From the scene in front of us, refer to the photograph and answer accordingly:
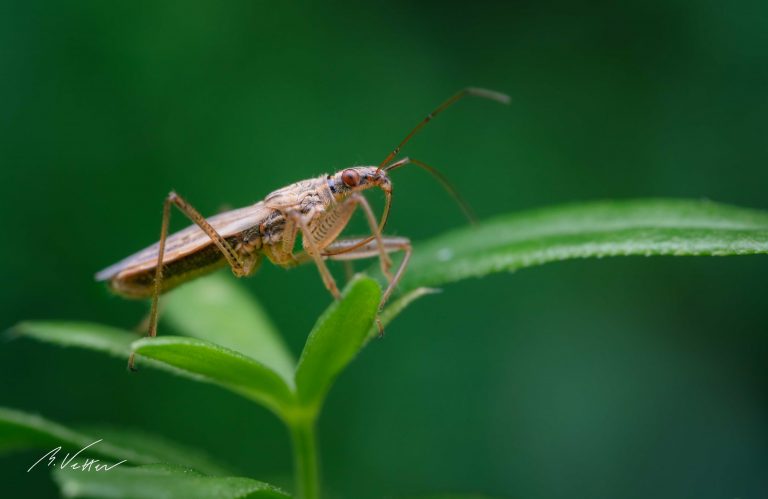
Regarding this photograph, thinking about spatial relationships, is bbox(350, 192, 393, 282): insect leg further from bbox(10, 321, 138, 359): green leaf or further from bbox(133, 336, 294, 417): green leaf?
bbox(10, 321, 138, 359): green leaf

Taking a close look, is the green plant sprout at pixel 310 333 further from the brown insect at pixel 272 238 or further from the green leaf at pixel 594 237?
the brown insect at pixel 272 238

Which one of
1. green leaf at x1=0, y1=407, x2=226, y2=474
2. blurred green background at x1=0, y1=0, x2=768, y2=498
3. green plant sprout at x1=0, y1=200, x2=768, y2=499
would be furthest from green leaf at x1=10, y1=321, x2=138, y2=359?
blurred green background at x1=0, y1=0, x2=768, y2=498

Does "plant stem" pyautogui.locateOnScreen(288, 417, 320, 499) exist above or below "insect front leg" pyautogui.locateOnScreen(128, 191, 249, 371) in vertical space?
below

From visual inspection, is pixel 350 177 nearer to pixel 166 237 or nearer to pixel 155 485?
pixel 166 237

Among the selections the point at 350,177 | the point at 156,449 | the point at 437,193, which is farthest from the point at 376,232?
the point at 437,193

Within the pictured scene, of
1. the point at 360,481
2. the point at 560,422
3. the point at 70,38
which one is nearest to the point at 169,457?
the point at 360,481
